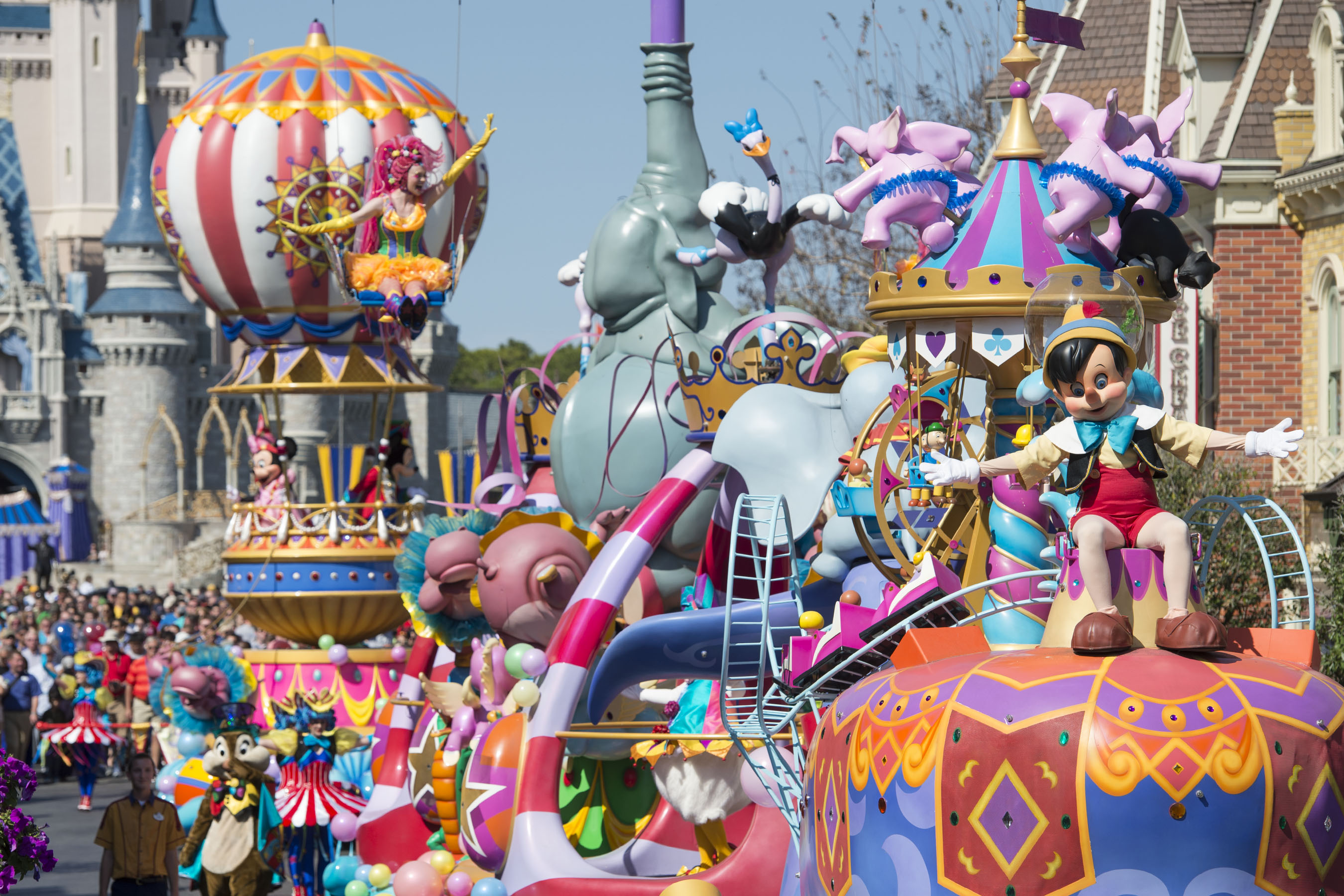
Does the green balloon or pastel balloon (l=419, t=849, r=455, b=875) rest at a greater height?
the green balloon

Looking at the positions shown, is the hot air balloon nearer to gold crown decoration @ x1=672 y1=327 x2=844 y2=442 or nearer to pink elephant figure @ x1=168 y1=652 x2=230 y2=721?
pink elephant figure @ x1=168 y1=652 x2=230 y2=721

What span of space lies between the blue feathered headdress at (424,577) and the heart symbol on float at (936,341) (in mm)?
4337

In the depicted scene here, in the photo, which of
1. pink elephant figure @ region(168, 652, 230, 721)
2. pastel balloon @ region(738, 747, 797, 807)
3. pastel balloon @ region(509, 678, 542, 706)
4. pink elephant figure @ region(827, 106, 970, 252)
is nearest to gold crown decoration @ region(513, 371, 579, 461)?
pink elephant figure @ region(168, 652, 230, 721)

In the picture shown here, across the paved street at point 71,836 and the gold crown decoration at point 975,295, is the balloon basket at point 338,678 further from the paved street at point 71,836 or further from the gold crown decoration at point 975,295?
the gold crown decoration at point 975,295

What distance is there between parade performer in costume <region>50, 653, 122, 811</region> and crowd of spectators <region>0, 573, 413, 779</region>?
0.12 metres

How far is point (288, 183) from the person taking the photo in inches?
635

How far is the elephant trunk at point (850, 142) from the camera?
7004 millimetres

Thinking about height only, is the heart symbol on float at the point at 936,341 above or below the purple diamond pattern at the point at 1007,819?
above

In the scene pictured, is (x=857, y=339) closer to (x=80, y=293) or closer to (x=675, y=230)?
(x=675, y=230)

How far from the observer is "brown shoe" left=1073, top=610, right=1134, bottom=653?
4.60 m

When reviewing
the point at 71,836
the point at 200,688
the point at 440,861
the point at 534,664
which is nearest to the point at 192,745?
the point at 200,688

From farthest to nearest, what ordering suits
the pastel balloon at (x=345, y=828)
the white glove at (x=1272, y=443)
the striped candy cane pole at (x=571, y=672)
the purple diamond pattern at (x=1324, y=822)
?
1. the pastel balloon at (x=345, y=828)
2. the striped candy cane pole at (x=571, y=672)
3. the white glove at (x=1272, y=443)
4. the purple diamond pattern at (x=1324, y=822)

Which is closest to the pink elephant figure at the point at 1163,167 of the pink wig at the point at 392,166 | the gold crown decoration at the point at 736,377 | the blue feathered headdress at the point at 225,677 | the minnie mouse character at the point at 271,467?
the gold crown decoration at the point at 736,377

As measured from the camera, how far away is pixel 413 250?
13984mm
